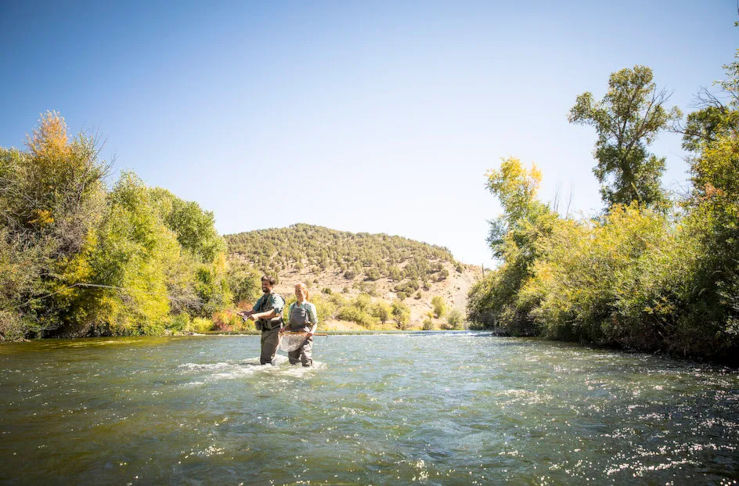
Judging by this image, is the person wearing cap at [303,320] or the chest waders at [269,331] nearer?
the chest waders at [269,331]

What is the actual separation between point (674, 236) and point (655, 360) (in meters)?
5.26

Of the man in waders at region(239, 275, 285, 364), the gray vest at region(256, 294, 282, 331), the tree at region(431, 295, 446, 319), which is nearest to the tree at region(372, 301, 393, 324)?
the tree at region(431, 295, 446, 319)

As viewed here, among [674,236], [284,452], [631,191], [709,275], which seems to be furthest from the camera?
[631,191]

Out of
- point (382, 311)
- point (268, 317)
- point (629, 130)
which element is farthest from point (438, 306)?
point (268, 317)

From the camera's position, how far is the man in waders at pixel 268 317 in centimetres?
1041

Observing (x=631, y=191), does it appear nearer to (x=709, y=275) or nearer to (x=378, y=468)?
(x=709, y=275)

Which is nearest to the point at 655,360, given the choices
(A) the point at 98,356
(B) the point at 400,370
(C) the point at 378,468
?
(B) the point at 400,370

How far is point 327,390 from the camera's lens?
827cm

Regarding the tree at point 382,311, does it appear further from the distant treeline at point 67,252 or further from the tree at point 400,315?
the distant treeline at point 67,252

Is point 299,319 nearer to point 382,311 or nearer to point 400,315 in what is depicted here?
point 382,311

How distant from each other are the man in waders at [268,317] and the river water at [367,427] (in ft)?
3.22

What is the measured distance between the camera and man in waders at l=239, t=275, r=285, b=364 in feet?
34.2

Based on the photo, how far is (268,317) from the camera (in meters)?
10.6

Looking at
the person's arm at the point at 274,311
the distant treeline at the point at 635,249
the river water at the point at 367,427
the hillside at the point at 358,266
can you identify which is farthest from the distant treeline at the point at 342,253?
the river water at the point at 367,427
